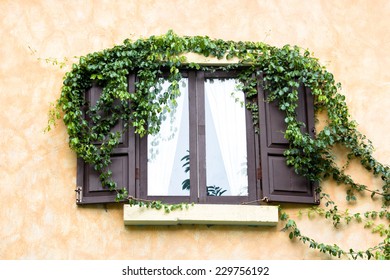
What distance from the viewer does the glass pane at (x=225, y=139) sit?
867 centimetres

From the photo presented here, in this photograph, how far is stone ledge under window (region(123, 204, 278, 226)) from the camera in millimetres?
8289

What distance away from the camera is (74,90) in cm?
870

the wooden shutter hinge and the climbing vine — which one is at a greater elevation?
the climbing vine

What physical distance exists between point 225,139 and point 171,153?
0.58 metres

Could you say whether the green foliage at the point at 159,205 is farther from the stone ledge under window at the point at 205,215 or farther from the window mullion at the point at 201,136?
the window mullion at the point at 201,136

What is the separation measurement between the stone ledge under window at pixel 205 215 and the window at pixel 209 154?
0.57ft

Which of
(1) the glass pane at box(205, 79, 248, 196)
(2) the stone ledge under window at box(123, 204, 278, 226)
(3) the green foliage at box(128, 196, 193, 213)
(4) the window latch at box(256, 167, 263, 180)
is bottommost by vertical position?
(2) the stone ledge under window at box(123, 204, 278, 226)

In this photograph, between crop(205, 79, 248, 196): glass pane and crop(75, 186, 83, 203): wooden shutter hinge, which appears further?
crop(205, 79, 248, 196): glass pane

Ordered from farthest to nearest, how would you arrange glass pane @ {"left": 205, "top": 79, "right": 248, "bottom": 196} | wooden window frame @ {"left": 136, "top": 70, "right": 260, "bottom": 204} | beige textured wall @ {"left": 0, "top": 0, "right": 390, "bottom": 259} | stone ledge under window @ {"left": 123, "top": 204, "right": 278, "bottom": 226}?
glass pane @ {"left": 205, "top": 79, "right": 248, "bottom": 196}, wooden window frame @ {"left": 136, "top": 70, "right": 260, "bottom": 204}, beige textured wall @ {"left": 0, "top": 0, "right": 390, "bottom": 259}, stone ledge under window @ {"left": 123, "top": 204, "right": 278, "bottom": 226}

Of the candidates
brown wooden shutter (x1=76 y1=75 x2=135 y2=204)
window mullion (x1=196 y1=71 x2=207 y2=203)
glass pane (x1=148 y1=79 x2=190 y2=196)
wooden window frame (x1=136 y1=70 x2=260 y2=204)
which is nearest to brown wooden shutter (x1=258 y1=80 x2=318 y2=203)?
wooden window frame (x1=136 y1=70 x2=260 y2=204)

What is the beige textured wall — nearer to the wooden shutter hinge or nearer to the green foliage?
the wooden shutter hinge

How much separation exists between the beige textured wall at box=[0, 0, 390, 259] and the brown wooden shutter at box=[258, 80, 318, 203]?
29 cm

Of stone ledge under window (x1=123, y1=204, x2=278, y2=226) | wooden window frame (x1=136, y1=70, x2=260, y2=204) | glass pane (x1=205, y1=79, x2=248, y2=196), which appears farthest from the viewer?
glass pane (x1=205, y1=79, x2=248, y2=196)

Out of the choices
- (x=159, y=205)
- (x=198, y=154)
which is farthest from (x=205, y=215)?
(x=198, y=154)
